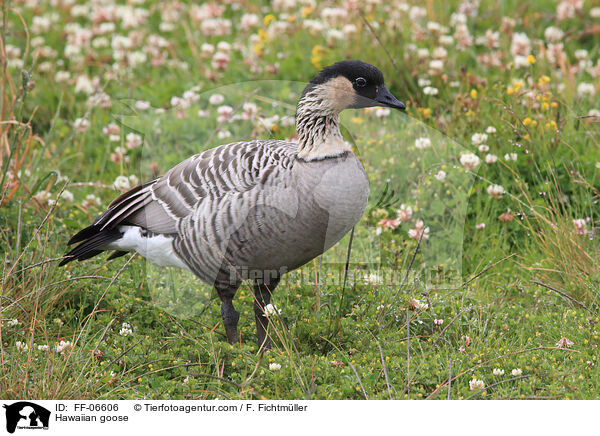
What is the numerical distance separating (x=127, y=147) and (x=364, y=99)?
3406mm

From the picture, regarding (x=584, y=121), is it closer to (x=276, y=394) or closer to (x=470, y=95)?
(x=470, y=95)

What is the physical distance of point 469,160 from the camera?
5.76 meters

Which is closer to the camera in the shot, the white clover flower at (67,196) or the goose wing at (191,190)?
the goose wing at (191,190)

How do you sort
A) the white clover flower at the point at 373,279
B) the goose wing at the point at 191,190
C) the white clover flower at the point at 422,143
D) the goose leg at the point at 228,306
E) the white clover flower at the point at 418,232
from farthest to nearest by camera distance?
the white clover flower at the point at 422,143
the white clover flower at the point at 418,232
the white clover flower at the point at 373,279
the goose leg at the point at 228,306
the goose wing at the point at 191,190

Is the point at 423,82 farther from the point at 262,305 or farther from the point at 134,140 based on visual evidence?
the point at 262,305

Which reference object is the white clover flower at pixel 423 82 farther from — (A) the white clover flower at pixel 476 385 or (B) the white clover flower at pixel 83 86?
(B) the white clover flower at pixel 83 86

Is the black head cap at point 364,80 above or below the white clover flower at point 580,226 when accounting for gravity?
above

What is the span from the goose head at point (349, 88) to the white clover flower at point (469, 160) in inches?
58.1

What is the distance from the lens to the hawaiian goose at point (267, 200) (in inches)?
171

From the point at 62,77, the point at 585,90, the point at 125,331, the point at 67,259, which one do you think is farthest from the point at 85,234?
the point at 585,90
